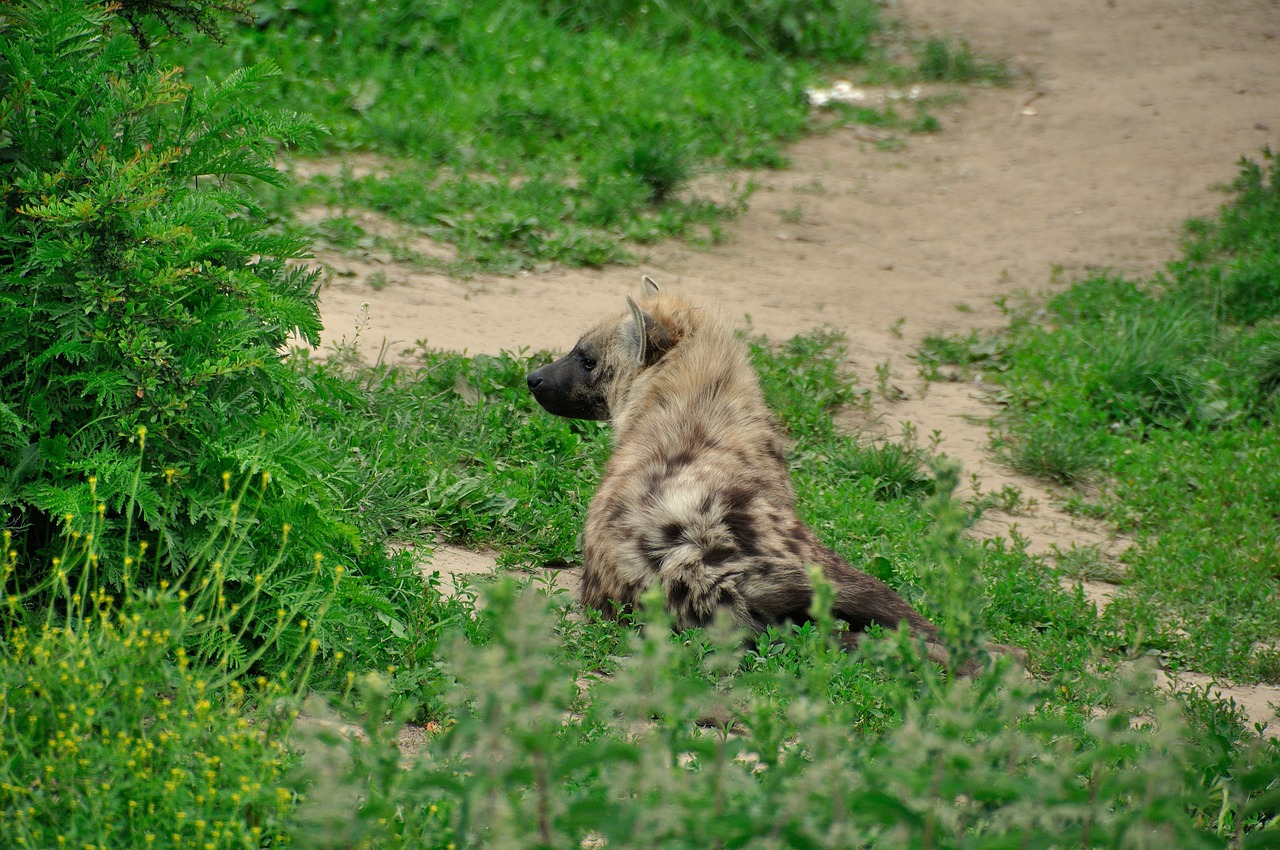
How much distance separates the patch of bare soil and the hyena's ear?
148 centimetres

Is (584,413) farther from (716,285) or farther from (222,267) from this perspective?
(716,285)

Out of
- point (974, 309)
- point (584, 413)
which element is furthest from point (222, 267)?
point (974, 309)

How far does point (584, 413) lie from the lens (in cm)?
528

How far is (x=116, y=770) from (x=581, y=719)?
135 cm

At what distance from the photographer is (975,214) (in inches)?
361

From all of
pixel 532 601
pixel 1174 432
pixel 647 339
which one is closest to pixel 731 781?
pixel 532 601

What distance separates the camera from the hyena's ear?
4.90 m

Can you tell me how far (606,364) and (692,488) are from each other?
1.17 metres

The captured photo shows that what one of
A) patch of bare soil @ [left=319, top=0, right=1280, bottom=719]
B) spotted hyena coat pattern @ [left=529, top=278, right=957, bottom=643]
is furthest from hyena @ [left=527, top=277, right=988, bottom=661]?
patch of bare soil @ [left=319, top=0, right=1280, bottom=719]

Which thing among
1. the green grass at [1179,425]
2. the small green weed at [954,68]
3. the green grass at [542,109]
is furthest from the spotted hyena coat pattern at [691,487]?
the small green weed at [954,68]

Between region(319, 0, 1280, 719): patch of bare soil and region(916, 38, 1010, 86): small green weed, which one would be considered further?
region(916, 38, 1010, 86): small green weed

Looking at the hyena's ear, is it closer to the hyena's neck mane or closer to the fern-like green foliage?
the hyena's neck mane

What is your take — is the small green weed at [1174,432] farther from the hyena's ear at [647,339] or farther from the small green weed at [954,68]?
the small green weed at [954,68]

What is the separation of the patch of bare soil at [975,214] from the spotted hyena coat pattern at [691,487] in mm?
1283
